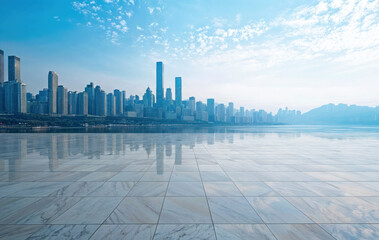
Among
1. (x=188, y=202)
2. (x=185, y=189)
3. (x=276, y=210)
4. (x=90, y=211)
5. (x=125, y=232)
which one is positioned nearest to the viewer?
(x=125, y=232)

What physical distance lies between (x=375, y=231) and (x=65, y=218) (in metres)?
6.81

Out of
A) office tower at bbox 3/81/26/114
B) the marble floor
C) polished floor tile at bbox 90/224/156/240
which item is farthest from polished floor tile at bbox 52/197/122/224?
office tower at bbox 3/81/26/114

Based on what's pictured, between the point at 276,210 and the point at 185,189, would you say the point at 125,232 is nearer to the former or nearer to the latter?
the point at 185,189

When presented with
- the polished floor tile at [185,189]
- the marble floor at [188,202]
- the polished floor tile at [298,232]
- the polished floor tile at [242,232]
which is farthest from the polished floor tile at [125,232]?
the polished floor tile at [298,232]

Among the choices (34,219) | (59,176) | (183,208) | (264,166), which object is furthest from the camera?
(264,166)

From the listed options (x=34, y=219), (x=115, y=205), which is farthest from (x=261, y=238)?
(x=34, y=219)

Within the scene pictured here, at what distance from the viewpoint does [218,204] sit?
5082 mm

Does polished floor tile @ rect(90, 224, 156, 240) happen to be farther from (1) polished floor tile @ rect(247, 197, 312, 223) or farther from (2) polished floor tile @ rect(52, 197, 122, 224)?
(1) polished floor tile @ rect(247, 197, 312, 223)

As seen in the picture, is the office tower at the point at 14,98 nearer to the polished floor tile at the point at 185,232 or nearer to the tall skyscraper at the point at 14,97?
the tall skyscraper at the point at 14,97

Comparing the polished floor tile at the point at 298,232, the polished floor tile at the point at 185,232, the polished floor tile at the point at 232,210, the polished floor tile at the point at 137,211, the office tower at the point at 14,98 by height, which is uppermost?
the office tower at the point at 14,98

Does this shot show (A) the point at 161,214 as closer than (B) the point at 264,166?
Yes

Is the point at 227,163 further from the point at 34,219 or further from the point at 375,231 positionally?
the point at 34,219

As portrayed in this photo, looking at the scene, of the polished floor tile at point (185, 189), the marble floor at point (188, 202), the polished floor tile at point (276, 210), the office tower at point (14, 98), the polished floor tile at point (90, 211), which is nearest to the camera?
the marble floor at point (188, 202)

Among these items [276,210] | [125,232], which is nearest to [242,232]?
[276,210]
